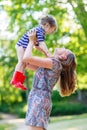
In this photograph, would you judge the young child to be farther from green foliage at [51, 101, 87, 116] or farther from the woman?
green foliage at [51, 101, 87, 116]

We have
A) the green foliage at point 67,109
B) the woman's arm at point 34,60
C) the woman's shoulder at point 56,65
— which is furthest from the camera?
the green foliage at point 67,109

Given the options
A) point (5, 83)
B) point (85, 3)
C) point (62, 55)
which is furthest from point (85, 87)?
point (62, 55)

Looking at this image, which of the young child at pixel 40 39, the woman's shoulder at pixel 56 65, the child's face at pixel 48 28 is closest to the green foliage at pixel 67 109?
the young child at pixel 40 39

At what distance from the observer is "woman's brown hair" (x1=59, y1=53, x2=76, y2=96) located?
4.39 meters

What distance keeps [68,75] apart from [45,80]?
26cm

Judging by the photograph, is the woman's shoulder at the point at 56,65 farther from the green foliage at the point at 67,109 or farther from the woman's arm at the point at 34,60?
the green foliage at the point at 67,109

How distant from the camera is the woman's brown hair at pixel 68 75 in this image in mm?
4395

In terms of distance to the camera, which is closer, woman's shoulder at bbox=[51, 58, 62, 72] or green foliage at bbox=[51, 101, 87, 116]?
woman's shoulder at bbox=[51, 58, 62, 72]

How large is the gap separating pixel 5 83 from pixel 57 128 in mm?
21142

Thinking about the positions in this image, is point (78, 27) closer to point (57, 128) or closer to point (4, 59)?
point (57, 128)

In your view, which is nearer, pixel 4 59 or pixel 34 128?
pixel 34 128

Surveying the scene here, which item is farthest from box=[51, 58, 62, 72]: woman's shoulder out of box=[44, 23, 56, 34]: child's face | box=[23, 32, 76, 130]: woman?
box=[44, 23, 56, 34]: child's face

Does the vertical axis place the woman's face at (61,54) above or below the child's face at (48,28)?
below

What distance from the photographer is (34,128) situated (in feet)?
14.0
